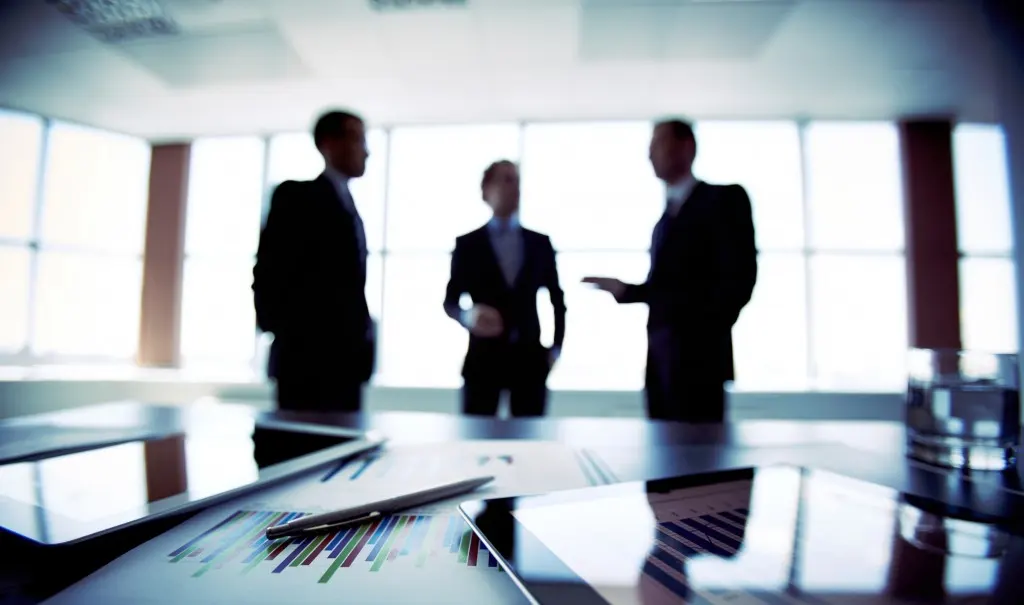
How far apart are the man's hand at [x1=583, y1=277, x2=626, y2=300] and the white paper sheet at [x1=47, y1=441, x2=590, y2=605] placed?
947 millimetres

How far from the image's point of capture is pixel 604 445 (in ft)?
2.02

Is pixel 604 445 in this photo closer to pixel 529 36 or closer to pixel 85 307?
pixel 529 36

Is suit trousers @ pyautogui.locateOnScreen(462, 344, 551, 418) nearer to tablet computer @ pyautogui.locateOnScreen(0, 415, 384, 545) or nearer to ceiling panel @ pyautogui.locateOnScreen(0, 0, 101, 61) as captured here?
tablet computer @ pyautogui.locateOnScreen(0, 415, 384, 545)

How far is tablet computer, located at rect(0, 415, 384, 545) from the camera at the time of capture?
269 mm

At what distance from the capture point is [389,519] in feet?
1.05

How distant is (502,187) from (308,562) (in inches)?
65.1

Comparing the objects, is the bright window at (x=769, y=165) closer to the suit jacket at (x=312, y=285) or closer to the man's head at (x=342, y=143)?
the man's head at (x=342, y=143)

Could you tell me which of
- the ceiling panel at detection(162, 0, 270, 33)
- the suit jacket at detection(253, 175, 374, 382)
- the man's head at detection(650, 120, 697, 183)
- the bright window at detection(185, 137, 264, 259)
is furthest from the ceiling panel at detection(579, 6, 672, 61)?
the bright window at detection(185, 137, 264, 259)

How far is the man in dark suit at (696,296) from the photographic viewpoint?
1.43m

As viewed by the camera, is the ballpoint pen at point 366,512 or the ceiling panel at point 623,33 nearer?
the ballpoint pen at point 366,512

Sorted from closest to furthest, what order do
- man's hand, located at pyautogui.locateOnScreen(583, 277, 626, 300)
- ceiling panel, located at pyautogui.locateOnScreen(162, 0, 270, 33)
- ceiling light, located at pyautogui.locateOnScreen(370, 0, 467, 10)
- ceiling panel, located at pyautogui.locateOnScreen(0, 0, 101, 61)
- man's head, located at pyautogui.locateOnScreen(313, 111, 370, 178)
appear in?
man's hand, located at pyautogui.locateOnScreen(583, 277, 626, 300) → man's head, located at pyautogui.locateOnScreen(313, 111, 370, 178) → ceiling panel, located at pyautogui.locateOnScreen(0, 0, 101, 61) → ceiling panel, located at pyautogui.locateOnScreen(162, 0, 270, 33) → ceiling light, located at pyautogui.locateOnScreen(370, 0, 467, 10)

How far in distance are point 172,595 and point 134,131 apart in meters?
4.71

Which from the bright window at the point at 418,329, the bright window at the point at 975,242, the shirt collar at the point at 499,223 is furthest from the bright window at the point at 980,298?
the bright window at the point at 418,329

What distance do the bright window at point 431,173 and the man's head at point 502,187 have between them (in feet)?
1.02
